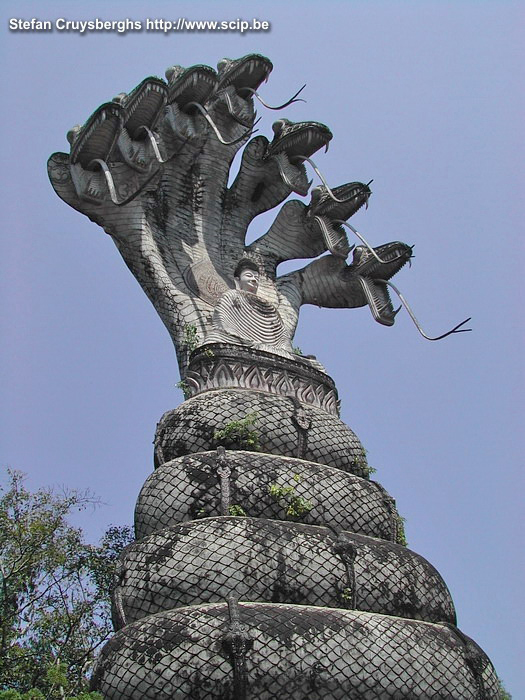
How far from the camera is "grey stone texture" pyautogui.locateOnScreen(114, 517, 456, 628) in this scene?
8375 mm

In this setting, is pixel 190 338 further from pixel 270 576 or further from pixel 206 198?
pixel 270 576

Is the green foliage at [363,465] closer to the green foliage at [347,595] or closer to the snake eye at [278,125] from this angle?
the green foliage at [347,595]

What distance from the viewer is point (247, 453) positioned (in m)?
9.66

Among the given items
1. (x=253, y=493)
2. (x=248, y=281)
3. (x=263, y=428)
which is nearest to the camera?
(x=253, y=493)

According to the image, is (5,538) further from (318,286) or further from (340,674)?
(340,674)

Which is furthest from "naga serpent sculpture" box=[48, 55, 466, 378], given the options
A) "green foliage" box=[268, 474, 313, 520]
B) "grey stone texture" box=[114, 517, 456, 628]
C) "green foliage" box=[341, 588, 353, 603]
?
"green foliage" box=[341, 588, 353, 603]

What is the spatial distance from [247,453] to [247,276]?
116 inches

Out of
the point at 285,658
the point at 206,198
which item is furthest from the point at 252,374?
the point at 285,658

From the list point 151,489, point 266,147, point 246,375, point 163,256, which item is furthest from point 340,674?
point 266,147

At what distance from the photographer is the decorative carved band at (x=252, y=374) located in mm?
10750

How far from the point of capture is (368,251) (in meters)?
12.8

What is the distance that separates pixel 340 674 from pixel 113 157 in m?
6.91

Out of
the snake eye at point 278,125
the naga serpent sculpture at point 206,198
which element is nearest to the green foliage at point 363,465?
the naga serpent sculpture at point 206,198

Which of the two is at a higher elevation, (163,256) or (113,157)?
(113,157)
